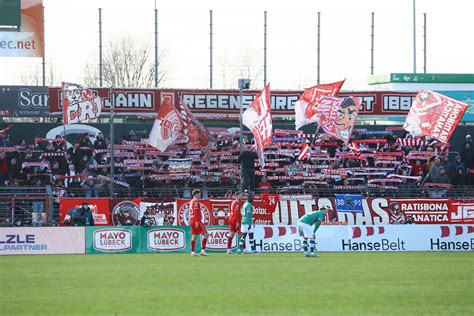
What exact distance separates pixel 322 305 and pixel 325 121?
2453 centimetres

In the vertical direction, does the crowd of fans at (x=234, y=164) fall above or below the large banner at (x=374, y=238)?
above

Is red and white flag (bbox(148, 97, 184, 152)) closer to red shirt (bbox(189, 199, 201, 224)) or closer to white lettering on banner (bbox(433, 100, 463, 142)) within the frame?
white lettering on banner (bbox(433, 100, 463, 142))

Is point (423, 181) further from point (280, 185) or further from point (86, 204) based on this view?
point (86, 204)

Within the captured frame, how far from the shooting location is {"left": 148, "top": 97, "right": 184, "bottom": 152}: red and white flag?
42.1m

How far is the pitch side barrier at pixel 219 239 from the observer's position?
34.6 meters

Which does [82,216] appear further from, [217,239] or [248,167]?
[248,167]

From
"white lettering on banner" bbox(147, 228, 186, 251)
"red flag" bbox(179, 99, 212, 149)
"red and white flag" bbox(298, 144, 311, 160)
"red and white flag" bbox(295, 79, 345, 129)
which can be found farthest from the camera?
"red flag" bbox(179, 99, 212, 149)

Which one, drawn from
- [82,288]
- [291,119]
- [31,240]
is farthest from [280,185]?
[82,288]

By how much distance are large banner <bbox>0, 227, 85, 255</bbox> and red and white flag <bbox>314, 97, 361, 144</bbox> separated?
11.2m

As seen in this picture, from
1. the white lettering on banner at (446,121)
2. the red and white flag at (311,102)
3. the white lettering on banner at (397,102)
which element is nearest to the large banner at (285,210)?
the white lettering on banner at (446,121)

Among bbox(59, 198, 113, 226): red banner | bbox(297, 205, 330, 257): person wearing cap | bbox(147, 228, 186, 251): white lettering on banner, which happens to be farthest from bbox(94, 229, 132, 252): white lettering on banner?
bbox(297, 205, 330, 257): person wearing cap

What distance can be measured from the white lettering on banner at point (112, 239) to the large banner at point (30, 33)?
51.3ft

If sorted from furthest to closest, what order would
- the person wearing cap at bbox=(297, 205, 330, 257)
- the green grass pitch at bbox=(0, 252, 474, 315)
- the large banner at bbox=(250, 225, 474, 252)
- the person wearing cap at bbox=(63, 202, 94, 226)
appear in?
the person wearing cap at bbox=(63, 202, 94, 226), the large banner at bbox=(250, 225, 474, 252), the person wearing cap at bbox=(297, 205, 330, 257), the green grass pitch at bbox=(0, 252, 474, 315)

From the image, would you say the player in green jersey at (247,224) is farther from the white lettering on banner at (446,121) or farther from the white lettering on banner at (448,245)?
the white lettering on banner at (446,121)
